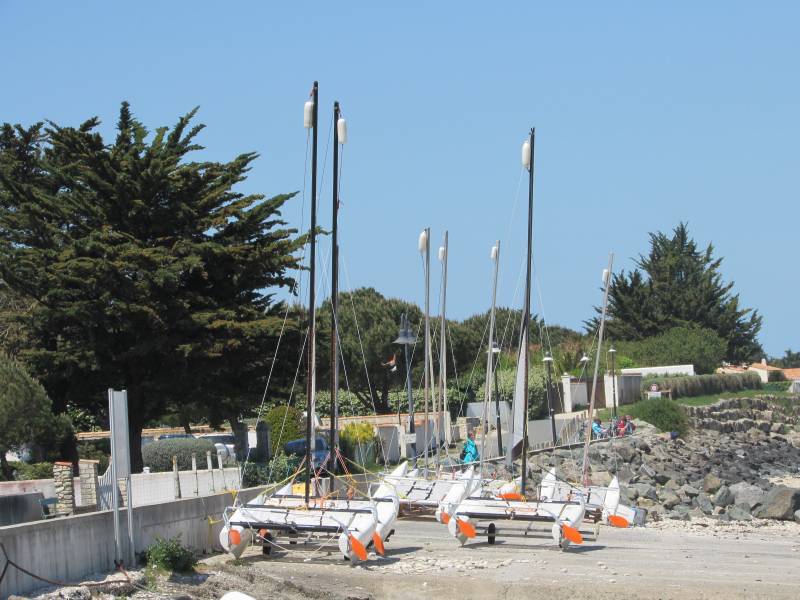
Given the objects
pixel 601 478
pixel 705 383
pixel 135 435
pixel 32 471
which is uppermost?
pixel 705 383

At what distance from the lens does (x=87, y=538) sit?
18250 millimetres

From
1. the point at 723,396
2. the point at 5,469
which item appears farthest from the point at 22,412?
the point at 723,396

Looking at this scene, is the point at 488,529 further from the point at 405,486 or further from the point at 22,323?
the point at 22,323

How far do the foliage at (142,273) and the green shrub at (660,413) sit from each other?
131ft

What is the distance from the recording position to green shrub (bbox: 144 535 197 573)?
19.4 meters

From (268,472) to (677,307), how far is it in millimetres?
87213

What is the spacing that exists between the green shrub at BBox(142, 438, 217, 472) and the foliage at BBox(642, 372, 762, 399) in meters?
53.4

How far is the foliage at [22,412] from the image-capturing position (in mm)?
33438

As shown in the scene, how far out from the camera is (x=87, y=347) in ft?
121

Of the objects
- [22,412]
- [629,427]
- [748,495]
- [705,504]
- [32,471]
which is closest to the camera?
[32,471]

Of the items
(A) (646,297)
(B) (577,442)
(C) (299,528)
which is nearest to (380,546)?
(C) (299,528)

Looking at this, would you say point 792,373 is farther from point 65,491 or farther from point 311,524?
point 65,491

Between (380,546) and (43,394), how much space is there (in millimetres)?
16808

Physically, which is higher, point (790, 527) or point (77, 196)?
point (77, 196)
